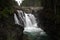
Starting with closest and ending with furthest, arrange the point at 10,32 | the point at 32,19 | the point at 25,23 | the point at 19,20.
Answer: the point at 10,32 < the point at 19,20 < the point at 25,23 < the point at 32,19

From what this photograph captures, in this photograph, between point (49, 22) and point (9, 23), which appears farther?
point (49, 22)

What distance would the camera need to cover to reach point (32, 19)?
20.3 meters

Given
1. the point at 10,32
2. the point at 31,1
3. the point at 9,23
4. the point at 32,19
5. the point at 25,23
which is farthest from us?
the point at 31,1

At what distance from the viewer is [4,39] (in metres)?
7.95

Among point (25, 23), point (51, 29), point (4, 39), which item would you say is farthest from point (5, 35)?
point (25, 23)

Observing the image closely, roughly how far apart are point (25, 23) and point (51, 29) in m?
5.79

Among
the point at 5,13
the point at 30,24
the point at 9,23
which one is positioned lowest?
the point at 30,24

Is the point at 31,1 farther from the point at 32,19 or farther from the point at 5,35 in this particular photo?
the point at 5,35

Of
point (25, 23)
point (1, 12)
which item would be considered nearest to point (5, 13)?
point (1, 12)

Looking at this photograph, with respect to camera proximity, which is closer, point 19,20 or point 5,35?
point 5,35

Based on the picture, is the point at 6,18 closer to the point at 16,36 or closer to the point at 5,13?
the point at 5,13

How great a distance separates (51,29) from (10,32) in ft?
18.4

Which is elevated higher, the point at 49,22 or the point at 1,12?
the point at 1,12

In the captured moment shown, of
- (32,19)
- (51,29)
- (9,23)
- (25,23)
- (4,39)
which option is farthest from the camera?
(32,19)
